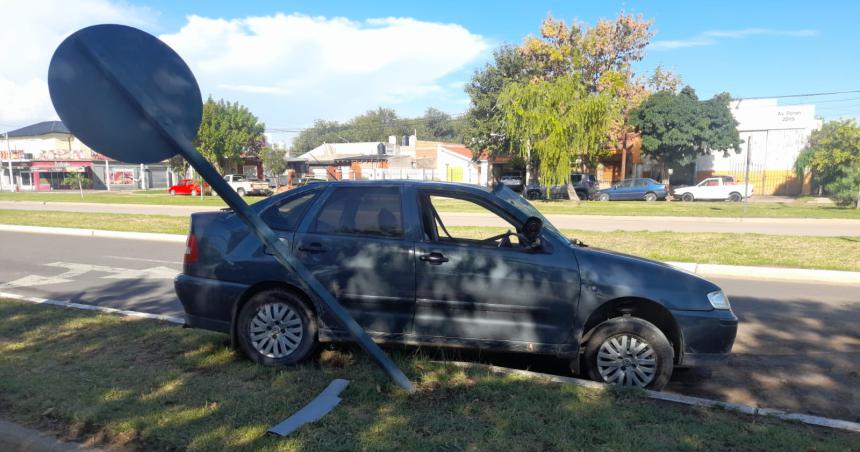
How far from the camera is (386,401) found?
12.6 feet

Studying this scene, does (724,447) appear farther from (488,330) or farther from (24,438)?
(24,438)

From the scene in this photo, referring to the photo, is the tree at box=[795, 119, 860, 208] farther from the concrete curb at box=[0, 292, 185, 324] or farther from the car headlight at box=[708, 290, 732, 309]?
the concrete curb at box=[0, 292, 185, 324]

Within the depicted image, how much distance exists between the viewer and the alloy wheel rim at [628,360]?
14.1 feet

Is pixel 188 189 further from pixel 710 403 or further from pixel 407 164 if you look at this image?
pixel 710 403

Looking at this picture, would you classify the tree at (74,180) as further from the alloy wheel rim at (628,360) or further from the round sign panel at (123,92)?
the alloy wheel rim at (628,360)

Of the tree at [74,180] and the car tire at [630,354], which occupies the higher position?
the tree at [74,180]

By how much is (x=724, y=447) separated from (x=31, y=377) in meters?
4.84

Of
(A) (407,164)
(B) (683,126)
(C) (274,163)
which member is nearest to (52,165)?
(C) (274,163)

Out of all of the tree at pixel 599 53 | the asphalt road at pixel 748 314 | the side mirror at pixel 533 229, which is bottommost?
the asphalt road at pixel 748 314

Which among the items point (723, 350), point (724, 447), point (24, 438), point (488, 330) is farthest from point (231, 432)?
point (723, 350)

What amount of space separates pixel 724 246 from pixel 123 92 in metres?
11.9

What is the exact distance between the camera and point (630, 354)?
432 centimetres

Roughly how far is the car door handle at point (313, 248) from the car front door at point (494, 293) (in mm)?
807

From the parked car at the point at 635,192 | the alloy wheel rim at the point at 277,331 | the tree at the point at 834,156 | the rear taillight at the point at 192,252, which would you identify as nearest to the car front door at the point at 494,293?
the alloy wheel rim at the point at 277,331
